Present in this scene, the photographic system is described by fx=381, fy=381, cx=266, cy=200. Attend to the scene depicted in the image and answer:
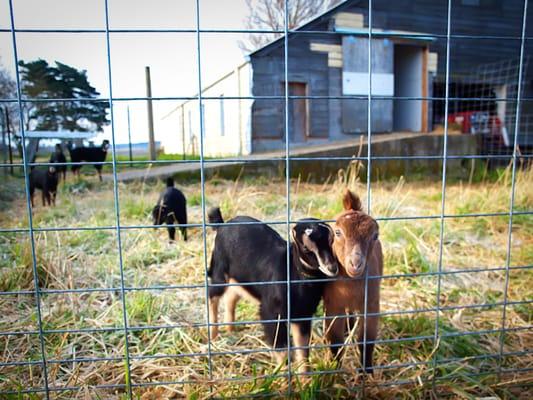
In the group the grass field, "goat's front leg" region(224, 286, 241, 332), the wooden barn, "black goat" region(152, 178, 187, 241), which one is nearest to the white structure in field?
the wooden barn

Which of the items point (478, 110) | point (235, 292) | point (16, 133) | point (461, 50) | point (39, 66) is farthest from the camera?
point (478, 110)

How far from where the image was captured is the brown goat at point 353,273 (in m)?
1.54

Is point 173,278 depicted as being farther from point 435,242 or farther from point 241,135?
point 241,135

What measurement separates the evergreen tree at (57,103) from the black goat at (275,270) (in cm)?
204

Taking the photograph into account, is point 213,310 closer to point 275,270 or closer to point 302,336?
point 275,270

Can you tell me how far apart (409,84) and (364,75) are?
7.75ft

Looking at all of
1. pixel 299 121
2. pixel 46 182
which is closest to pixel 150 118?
pixel 46 182

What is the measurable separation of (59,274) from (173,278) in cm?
83

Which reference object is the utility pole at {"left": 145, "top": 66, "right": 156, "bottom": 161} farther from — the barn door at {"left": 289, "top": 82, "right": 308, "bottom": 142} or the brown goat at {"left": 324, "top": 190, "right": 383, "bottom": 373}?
the brown goat at {"left": 324, "top": 190, "right": 383, "bottom": 373}

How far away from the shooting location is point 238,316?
8.19 ft

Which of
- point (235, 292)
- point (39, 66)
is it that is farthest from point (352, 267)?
point (39, 66)

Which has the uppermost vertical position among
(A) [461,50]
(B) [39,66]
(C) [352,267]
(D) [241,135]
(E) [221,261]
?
(A) [461,50]

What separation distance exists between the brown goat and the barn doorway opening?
10138 millimetres

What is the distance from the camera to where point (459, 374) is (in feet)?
5.54
